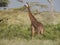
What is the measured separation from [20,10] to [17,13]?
180 millimetres

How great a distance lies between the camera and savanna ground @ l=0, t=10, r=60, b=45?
6.50 m

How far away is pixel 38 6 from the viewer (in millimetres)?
10625

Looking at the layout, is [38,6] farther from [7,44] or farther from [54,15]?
[7,44]

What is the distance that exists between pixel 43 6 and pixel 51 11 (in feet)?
1.35

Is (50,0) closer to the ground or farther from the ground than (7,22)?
farther from the ground

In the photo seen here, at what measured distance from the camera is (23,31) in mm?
8117

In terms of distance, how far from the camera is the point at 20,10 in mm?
11094

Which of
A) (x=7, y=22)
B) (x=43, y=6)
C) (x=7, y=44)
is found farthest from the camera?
(x=43, y=6)

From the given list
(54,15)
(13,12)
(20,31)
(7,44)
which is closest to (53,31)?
(20,31)

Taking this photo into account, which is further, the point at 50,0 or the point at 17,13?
the point at 17,13

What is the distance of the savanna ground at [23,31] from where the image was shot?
650 centimetres

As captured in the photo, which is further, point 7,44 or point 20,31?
point 20,31

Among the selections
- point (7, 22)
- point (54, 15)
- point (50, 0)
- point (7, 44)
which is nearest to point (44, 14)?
point (54, 15)

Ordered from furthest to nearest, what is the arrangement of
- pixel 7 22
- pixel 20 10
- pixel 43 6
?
pixel 20 10
pixel 43 6
pixel 7 22
